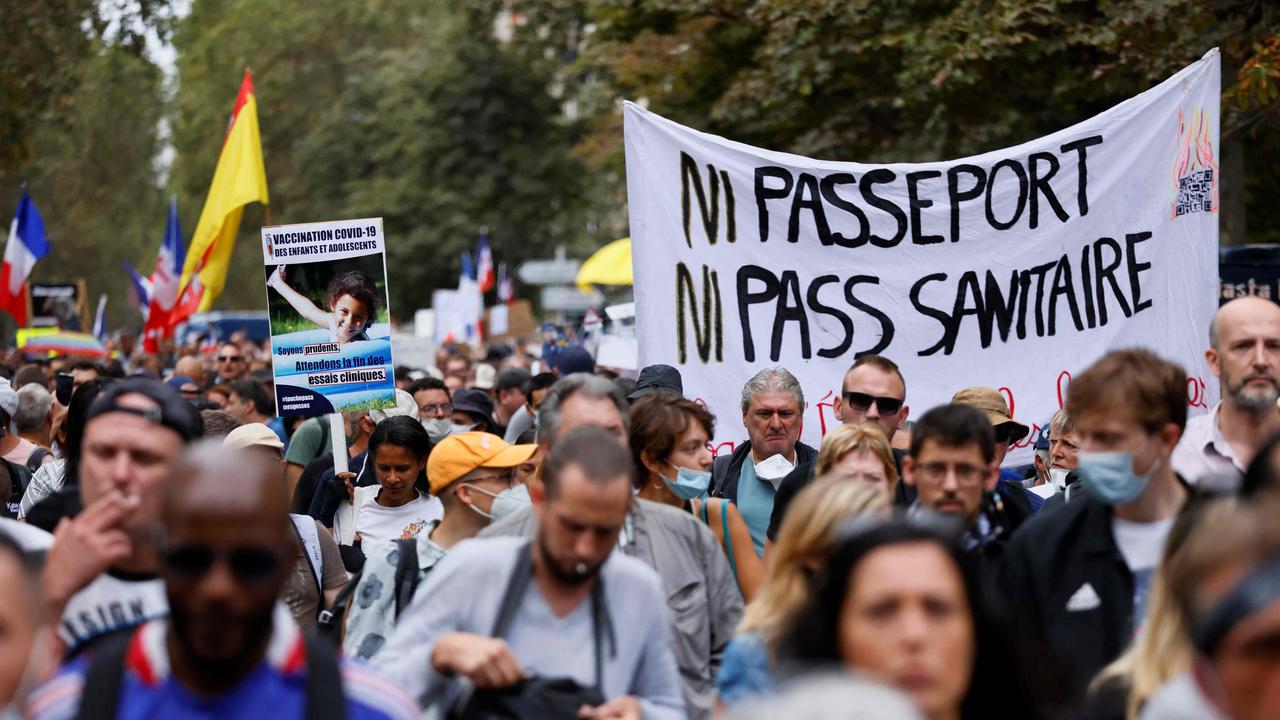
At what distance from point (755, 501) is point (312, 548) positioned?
175cm

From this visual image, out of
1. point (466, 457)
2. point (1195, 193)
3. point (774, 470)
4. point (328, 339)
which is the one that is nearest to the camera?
point (466, 457)

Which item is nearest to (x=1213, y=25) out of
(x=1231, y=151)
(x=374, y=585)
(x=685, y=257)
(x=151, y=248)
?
(x=1231, y=151)

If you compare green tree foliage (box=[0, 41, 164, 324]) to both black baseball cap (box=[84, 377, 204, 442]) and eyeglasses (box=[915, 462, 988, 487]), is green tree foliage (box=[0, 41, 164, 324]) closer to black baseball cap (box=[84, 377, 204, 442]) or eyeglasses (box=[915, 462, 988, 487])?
black baseball cap (box=[84, 377, 204, 442])

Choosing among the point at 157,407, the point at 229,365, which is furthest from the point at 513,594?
the point at 229,365

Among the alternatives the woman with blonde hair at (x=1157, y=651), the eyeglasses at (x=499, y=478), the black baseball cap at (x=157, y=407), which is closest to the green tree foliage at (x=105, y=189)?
the eyeglasses at (x=499, y=478)

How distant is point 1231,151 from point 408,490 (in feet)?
32.0

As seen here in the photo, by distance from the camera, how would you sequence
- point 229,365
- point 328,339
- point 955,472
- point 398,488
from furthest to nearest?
1. point 229,365
2. point 328,339
3. point 398,488
4. point 955,472

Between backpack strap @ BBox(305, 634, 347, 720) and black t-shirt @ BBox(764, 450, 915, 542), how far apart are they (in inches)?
124

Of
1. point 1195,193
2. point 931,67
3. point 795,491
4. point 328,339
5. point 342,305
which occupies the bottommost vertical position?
point 795,491

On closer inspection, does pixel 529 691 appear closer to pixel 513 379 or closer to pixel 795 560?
pixel 795 560

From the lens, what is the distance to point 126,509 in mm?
3793

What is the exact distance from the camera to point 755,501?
6973mm

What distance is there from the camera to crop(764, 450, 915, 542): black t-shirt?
608 cm

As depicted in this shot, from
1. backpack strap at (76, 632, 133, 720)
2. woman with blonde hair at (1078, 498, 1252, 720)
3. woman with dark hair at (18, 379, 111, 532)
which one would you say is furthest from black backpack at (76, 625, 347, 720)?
woman with dark hair at (18, 379, 111, 532)
